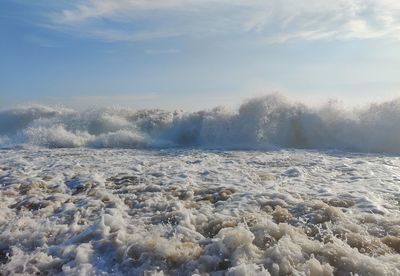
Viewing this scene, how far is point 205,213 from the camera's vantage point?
244 inches

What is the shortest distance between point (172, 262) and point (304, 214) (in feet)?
7.42

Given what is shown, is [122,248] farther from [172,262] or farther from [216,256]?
[216,256]

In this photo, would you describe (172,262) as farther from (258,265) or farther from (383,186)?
(383,186)

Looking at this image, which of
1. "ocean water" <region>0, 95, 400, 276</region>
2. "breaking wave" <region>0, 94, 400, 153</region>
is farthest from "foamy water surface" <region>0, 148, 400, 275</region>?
"breaking wave" <region>0, 94, 400, 153</region>

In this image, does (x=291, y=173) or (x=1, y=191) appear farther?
(x=291, y=173)

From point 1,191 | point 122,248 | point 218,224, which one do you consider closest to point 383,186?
point 218,224

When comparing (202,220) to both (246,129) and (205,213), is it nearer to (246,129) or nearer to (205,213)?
(205,213)

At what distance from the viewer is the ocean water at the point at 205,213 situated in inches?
182

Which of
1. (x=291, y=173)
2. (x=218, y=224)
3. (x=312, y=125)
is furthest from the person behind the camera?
(x=312, y=125)

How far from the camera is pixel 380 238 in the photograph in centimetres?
515

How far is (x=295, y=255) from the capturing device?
460 cm

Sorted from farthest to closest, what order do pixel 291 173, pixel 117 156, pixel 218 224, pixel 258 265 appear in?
pixel 117 156 < pixel 291 173 < pixel 218 224 < pixel 258 265

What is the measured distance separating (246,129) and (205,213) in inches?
470

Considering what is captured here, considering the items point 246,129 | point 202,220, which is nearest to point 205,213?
point 202,220
